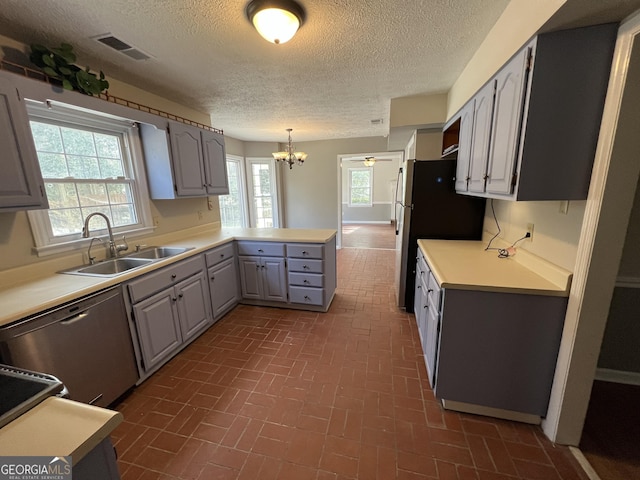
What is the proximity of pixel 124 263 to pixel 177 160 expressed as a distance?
45.9 inches

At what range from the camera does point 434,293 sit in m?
1.88

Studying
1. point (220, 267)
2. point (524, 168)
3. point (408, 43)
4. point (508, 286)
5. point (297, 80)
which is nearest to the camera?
point (524, 168)

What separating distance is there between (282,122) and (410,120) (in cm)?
200

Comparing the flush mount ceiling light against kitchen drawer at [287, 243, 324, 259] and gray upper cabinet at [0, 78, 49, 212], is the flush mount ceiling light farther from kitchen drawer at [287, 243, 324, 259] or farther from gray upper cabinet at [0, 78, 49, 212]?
kitchen drawer at [287, 243, 324, 259]

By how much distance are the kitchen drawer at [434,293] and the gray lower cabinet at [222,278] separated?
2160 mm

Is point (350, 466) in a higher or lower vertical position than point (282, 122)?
lower

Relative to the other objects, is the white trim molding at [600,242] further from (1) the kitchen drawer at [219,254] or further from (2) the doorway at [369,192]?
(2) the doorway at [369,192]

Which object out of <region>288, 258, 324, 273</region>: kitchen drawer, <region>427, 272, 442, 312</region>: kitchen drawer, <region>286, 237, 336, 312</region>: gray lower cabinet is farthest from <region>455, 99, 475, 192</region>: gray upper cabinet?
<region>288, 258, 324, 273</region>: kitchen drawer

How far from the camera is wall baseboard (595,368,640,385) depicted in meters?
1.94

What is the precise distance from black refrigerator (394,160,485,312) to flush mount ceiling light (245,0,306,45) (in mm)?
1742

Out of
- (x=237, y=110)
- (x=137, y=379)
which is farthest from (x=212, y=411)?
(x=237, y=110)

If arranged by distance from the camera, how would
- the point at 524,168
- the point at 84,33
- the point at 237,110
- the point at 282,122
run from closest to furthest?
the point at 524,168, the point at 84,33, the point at 237,110, the point at 282,122

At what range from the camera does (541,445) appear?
5.00 feet

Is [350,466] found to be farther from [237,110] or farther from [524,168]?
[237,110]
